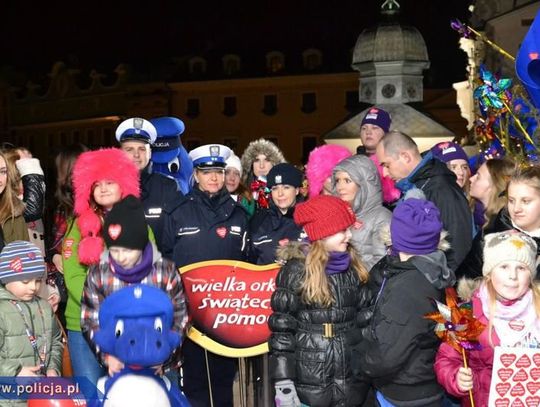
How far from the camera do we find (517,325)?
570cm

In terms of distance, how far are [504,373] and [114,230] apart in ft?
7.78

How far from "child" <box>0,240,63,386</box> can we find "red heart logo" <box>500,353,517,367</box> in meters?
2.63

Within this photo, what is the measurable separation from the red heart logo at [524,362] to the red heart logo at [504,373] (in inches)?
2.0

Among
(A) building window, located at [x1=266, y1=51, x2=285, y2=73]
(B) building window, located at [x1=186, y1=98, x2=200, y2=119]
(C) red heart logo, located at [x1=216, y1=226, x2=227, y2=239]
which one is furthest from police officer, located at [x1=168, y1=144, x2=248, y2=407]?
(B) building window, located at [x1=186, y1=98, x2=200, y2=119]

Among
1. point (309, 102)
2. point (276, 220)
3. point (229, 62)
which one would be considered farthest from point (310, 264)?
point (229, 62)

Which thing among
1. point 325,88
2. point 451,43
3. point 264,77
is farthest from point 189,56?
point 451,43

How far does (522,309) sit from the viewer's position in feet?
18.6

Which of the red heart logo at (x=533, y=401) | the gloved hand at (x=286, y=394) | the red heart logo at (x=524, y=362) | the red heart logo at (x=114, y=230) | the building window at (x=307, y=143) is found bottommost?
the gloved hand at (x=286, y=394)

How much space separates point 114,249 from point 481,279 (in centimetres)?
214

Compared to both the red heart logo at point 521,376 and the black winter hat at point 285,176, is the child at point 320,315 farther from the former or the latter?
the black winter hat at point 285,176

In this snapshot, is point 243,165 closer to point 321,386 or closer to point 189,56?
point 321,386

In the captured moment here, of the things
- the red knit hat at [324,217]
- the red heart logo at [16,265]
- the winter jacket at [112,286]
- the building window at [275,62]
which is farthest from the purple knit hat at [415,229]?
the building window at [275,62]

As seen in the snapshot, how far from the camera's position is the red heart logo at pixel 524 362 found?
5.50 meters

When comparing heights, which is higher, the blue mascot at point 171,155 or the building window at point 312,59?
the building window at point 312,59
